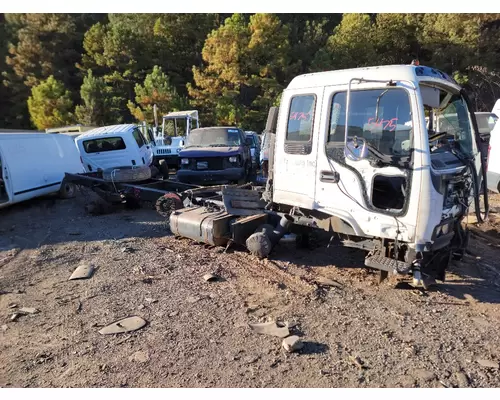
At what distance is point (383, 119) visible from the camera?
4477mm

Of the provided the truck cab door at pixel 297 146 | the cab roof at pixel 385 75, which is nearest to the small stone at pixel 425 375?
the truck cab door at pixel 297 146

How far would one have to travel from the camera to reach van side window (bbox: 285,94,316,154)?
5117 millimetres

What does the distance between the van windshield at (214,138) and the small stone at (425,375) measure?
30.4 ft

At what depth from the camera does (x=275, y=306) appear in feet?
14.8

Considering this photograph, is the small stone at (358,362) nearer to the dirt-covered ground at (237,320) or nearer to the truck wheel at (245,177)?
the dirt-covered ground at (237,320)

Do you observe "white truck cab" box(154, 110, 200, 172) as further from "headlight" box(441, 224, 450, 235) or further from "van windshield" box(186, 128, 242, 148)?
"headlight" box(441, 224, 450, 235)

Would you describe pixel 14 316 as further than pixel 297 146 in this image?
No

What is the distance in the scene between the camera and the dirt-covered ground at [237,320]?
130 inches

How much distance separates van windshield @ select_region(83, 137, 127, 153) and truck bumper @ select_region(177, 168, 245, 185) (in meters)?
2.59

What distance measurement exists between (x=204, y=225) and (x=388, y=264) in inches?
111

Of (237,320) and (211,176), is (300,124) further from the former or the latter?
(211,176)

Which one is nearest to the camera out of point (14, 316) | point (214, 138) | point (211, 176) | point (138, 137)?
point (14, 316)

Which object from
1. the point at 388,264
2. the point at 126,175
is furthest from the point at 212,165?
the point at 388,264

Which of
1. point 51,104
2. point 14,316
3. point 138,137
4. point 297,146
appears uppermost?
point 51,104
